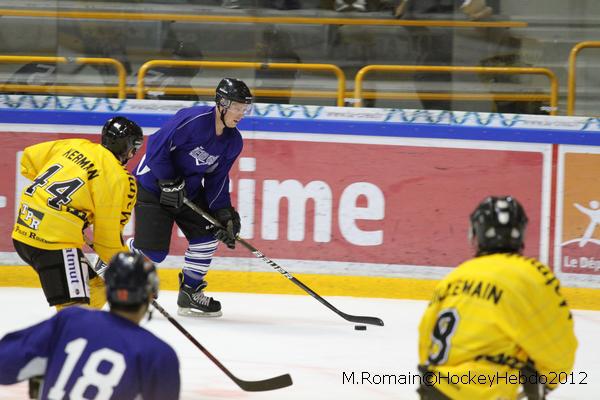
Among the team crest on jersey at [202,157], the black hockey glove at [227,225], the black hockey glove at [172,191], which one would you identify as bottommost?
the black hockey glove at [227,225]

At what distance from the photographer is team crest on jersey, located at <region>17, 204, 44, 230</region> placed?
3.67 m

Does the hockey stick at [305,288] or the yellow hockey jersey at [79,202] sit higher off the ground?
the yellow hockey jersey at [79,202]

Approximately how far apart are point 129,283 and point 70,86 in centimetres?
443

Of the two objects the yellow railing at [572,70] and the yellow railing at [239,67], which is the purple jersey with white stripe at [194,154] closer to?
the yellow railing at [239,67]

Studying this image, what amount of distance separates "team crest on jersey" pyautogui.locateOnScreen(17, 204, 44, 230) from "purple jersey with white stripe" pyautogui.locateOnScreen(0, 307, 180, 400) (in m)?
1.67

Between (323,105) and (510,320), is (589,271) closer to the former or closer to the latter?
(323,105)

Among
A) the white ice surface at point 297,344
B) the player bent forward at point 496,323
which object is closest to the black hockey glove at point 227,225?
the white ice surface at point 297,344

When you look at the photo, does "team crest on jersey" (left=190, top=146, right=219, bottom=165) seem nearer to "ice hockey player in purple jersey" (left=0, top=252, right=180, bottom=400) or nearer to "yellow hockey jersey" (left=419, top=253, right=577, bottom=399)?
"yellow hockey jersey" (left=419, top=253, right=577, bottom=399)

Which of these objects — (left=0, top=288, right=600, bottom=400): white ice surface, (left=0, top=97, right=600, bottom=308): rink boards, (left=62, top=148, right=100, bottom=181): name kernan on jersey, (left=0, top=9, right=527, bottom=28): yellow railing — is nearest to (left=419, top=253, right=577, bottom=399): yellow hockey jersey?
(left=0, top=288, right=600, bottom=400): white ice surface

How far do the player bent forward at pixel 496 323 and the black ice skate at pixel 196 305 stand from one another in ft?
9.76

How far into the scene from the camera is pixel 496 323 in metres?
2.23

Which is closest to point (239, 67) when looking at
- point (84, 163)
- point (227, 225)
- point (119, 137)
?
point (227, 225)

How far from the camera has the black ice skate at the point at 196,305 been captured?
17.2 feet

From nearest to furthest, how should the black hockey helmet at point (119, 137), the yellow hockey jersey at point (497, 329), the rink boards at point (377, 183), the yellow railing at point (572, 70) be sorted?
the yellow hockey jersey at point (497, 329) < the black hockey helmet at point (119, 137) < the rink boards at point (377, 183) < the yellow railing at point (572, 70)
